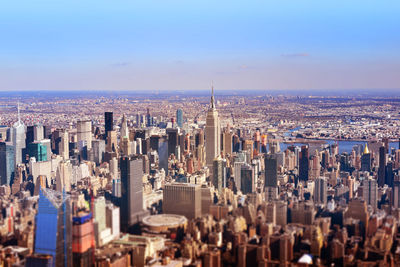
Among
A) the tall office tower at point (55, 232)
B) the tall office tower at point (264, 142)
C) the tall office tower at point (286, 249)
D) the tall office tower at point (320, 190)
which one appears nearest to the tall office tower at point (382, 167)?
the tall office tower at point (320, 190)

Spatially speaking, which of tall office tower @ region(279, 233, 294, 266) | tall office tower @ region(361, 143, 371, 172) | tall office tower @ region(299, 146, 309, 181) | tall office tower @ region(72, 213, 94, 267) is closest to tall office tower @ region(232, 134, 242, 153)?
tall office tower @ region(299, 146, 309, 181)

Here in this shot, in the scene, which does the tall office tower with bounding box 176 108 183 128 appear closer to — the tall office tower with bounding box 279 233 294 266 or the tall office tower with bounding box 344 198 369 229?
the tall office tower with bounding box 344 198 369 229

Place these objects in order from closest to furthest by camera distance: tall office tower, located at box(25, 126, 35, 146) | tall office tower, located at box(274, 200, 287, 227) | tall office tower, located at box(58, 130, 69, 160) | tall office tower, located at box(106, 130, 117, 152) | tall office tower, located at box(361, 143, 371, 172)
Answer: tall office tower, located at box(274, 200, 287, 227) → tall office tower, located at box(361, 143, 371, 172) → tall office tower, located at box(106, 130, 117, 152) → tall office tower, located at box(58, 130, 69, 160) → tall office tower, located at box(25, 126, 35, 146)

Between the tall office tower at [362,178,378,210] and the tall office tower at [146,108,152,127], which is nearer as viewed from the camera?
the tall office tower at [362,178,378,210]

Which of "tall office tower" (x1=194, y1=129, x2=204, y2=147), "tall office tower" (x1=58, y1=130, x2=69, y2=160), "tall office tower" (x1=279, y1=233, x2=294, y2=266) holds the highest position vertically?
"tall office tower" (x1=194, y1=129, x2=204, y2=147)

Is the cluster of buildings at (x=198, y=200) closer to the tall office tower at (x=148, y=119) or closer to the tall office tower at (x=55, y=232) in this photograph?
the tall office tower at (x=55, y=232)

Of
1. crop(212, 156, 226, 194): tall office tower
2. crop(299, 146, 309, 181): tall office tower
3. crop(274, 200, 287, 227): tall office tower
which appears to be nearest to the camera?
crop(274, 200, 287, 227): tall office tower
